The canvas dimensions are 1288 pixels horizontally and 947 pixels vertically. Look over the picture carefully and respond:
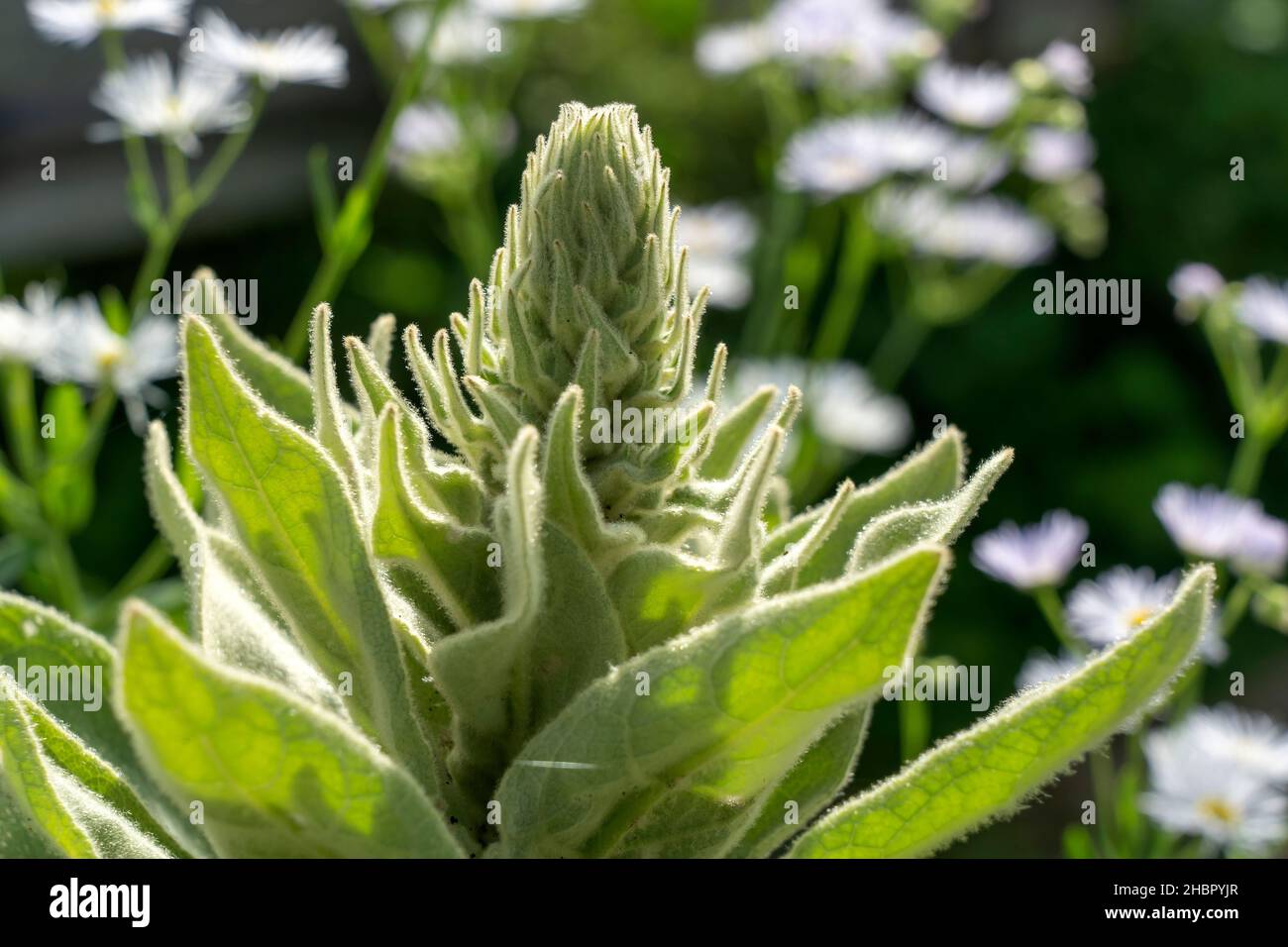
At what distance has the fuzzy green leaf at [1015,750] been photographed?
2.05ft

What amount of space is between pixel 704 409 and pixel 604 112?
15 cm

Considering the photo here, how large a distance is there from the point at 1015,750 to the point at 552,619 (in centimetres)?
22

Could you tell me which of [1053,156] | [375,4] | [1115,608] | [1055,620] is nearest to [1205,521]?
[1115,608]

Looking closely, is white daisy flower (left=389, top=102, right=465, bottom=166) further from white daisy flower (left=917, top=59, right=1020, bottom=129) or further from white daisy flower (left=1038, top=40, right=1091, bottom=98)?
white daisy flower (left=1038, top=40, right=1091, bottom=98)

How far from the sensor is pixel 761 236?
3100mm

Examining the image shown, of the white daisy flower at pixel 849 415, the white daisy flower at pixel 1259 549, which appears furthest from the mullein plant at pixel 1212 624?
the white daisy flower at pixel 849 415

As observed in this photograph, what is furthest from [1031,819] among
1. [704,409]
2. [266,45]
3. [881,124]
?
[704,409]

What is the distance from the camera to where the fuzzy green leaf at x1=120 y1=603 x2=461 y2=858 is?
0.51 metres

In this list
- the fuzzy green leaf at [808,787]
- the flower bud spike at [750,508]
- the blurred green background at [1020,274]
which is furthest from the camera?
the blurred green background at [1020,274]

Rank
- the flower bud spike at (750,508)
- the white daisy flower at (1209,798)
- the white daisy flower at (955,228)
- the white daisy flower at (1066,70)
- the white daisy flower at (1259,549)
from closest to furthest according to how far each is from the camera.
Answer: the flower bud spike at (750,508), the white daisy flower at (1209,798), the white daisy flower at (1259,549), the white daisy flower at (1066,70), the white daisy flower at (955,228)

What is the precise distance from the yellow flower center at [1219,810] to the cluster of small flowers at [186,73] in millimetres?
1144

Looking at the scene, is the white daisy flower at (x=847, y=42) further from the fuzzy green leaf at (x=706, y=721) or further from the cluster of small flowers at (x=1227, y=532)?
the fuzzy green leaf at (x=706, y=721)

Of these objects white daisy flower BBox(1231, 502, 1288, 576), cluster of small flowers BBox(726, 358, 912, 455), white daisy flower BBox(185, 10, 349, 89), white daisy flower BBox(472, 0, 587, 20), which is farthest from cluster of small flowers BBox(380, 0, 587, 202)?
white daisy flower BBox(1231, 502, 1288, 576)

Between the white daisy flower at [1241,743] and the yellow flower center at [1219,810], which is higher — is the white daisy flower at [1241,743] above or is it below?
above
